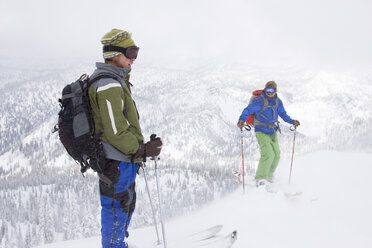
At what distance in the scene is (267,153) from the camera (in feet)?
26.0

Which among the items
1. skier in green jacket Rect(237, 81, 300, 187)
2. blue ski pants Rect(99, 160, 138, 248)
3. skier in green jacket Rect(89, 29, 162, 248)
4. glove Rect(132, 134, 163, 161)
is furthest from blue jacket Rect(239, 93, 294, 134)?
blue ski pants Rect(99, 160, 138, 248)

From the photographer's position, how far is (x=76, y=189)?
122688 millimetres

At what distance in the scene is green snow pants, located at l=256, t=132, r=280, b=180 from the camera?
796cm

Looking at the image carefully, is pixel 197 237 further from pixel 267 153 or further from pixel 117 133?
pixel 267 153

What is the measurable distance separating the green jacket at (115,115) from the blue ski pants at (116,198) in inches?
7.4

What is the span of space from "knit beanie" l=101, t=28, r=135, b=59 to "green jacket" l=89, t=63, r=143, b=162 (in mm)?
208

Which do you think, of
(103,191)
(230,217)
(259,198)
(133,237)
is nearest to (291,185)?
(259,198)

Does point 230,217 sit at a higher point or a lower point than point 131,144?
lower

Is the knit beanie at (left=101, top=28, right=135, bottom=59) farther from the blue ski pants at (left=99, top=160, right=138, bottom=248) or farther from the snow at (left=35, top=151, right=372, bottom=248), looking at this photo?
the snow at (left=35, top=151, right=372, bottom=248)

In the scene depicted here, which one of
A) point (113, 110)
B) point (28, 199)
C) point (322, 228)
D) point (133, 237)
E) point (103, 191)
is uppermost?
point (113, 110)

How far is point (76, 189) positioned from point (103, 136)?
135 metres

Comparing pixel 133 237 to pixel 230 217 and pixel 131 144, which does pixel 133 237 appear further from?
pixel 131 144

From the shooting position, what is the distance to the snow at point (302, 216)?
439 centimetres

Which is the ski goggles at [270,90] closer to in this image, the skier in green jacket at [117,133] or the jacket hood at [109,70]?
the skier in green jacket at [117,133]
